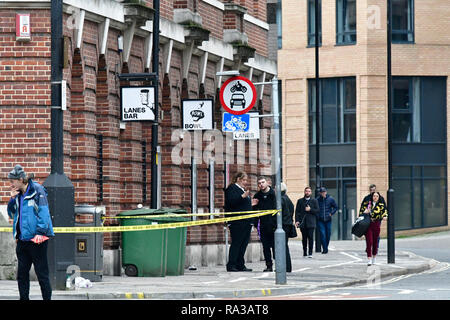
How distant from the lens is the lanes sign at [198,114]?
2581 cm

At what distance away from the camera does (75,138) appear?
23.0 meters

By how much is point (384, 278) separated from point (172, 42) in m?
7.02

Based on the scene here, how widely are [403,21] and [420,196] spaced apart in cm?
685

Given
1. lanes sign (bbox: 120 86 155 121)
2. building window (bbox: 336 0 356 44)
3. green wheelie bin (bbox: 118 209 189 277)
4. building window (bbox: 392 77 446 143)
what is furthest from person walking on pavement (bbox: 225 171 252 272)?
building window (bbox: 336 0 356 44)

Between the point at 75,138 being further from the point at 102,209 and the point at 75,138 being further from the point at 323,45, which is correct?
the point at 323,45

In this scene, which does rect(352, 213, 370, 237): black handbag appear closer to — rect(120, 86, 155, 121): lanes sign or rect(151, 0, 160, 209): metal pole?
rect(151, 0, 160, 209): metal pole

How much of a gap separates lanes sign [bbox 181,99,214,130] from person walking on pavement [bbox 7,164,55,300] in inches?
390

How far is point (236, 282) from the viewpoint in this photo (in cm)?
2109

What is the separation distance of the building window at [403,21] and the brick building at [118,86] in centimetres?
1783

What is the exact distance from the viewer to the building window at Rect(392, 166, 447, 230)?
51156 millimetres

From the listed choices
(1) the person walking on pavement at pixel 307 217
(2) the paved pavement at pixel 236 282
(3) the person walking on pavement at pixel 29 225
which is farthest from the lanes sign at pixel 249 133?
(1) the person walking on pavement at pixel 307 217

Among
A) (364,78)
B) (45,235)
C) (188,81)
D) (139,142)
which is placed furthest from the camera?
(364,78)

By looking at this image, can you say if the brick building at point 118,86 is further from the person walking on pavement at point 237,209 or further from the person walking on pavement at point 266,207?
the person walking on pavement at point 266,207
